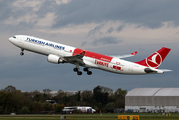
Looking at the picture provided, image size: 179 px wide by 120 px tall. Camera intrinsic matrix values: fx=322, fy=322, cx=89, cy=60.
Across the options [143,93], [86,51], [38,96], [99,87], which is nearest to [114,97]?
[99,87]

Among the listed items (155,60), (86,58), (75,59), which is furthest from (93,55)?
(155,60)

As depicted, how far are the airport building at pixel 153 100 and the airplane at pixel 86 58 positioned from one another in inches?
1967

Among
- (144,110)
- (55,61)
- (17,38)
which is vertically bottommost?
(144,110)

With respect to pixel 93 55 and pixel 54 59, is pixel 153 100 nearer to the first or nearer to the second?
pixel 93 55

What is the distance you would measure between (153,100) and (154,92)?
5.69 meters

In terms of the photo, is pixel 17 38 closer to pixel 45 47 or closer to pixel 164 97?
pixel 45 47

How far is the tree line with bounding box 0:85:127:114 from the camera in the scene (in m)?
100

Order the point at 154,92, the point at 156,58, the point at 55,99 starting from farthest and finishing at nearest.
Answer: the point at 55,99
the point at 154,92
the point at 156,58

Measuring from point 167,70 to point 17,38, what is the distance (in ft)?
113

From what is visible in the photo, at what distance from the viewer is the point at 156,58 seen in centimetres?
6519

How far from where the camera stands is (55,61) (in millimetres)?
69438

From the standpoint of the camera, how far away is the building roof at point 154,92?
399 feet

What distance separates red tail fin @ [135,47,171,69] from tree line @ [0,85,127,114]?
1753 inches

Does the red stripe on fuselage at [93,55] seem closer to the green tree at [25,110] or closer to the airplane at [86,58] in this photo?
the airplane at [86,58]
